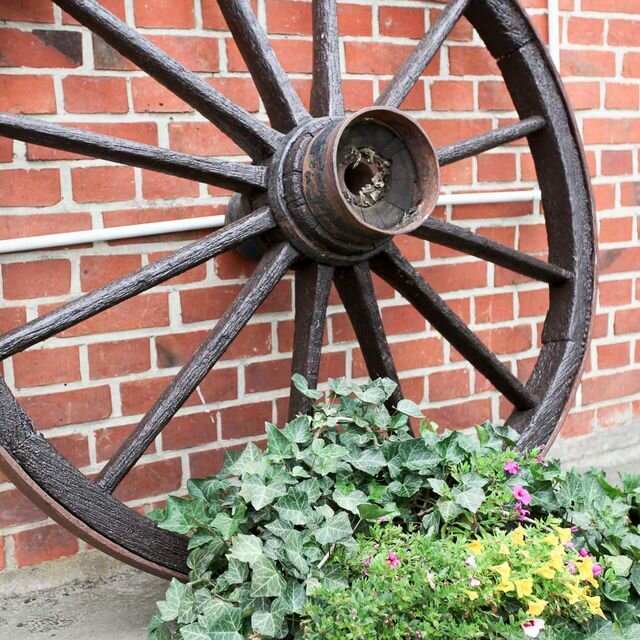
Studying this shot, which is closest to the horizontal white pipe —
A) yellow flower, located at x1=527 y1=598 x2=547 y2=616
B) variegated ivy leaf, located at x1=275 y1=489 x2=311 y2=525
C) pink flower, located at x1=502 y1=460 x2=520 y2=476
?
variegated ivy leaf, located at x1=275 y1=489 x2=311 y2=525

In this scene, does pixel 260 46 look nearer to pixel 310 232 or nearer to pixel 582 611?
pixel 310 232

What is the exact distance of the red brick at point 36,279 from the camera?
176cm

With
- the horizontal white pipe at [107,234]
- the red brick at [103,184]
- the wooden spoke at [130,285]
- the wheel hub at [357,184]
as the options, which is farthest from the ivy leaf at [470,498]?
the red brick at [103,184]

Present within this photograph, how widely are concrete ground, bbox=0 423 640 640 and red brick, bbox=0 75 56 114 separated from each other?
97 centimetres

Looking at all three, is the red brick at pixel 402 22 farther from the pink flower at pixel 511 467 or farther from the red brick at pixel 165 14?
the pink flower at pixel 511 467

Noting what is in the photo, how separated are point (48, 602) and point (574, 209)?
148 cm

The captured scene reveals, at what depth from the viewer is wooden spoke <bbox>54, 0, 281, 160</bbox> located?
62.6 inches

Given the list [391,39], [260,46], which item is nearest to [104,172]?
[260,46]

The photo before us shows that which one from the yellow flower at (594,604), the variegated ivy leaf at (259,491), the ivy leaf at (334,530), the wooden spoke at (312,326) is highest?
the wooden spoke at (312,326)

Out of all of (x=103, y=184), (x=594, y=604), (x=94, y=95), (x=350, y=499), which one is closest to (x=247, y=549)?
(x=350, y=499)

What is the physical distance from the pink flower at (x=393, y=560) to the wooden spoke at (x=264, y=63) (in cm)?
86

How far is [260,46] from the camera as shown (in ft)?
5.63

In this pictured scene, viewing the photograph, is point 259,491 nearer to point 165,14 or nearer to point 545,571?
point 545,571

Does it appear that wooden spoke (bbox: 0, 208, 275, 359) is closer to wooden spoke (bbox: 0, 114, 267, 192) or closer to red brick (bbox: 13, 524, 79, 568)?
wooden spoke (bbox: 0, 114, 267, 192)
